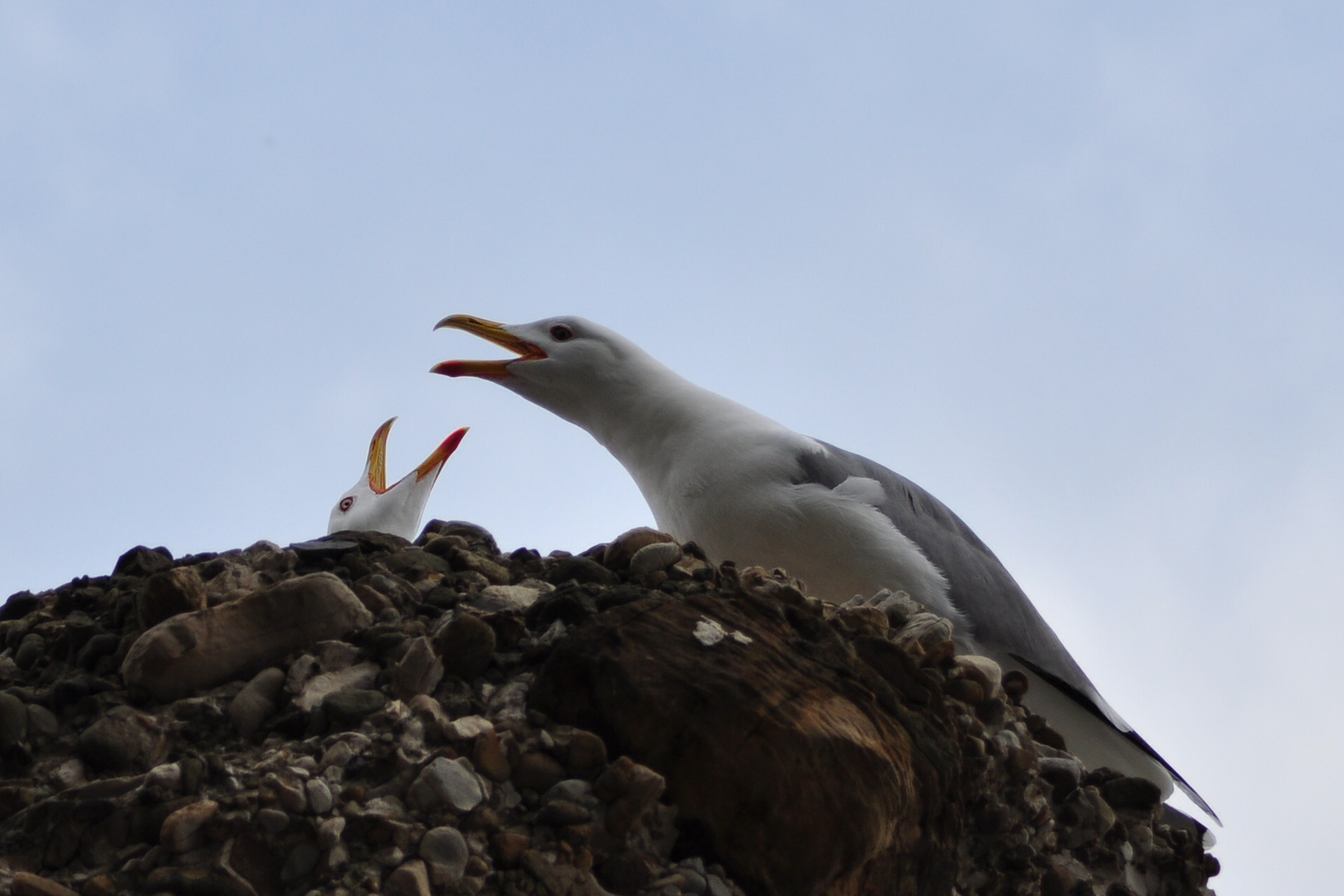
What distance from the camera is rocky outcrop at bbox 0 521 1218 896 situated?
7.54 feet

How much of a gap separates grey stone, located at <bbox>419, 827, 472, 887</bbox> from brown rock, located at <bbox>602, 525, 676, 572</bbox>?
0.98m

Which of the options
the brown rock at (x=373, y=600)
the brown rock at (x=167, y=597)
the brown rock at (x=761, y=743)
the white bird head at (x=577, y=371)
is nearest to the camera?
the brown rock at (x=761, y=743)

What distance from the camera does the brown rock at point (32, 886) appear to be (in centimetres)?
209

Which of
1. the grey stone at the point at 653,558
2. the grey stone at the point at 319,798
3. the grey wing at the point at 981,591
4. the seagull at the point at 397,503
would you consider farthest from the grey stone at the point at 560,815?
the seagull at the point at 397,503

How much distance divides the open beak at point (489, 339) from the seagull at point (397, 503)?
1.32 meters

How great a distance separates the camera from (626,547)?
10.6ft

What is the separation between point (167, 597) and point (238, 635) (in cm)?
24

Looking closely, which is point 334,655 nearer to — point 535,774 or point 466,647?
point 466,647

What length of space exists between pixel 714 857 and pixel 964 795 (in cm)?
69

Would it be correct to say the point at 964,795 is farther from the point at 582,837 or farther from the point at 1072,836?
the point at 582,837

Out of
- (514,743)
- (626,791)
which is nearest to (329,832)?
(514,743)

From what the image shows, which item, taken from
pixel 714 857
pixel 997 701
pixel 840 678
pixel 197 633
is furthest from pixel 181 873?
pixel 997 701

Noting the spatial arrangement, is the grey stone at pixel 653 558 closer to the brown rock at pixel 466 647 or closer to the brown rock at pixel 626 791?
the brown rock at pixel 466 647

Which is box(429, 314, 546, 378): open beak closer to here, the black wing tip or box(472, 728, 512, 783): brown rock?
the black wing tip
